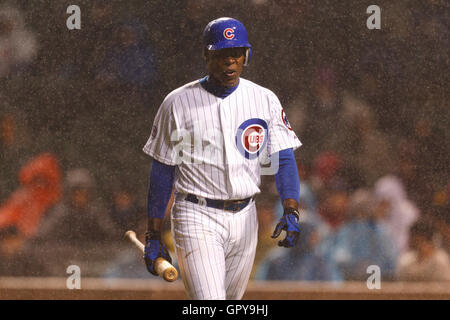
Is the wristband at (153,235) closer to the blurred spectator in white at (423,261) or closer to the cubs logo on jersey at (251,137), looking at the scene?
the cubs logo on jersey at (251,137)

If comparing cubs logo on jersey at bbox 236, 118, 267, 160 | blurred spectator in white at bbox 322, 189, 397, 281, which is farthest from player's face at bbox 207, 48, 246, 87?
blurred spectator in white at bbox 322, 189, 397, 281

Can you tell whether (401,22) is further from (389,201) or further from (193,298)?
(193,298)

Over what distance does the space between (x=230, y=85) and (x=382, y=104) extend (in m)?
1.83

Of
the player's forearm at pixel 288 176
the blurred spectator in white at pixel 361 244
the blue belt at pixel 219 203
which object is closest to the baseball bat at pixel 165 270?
the blue belt at pixel 219 203

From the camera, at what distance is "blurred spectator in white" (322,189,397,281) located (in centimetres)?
379

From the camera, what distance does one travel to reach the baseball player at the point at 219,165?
2.23 meters

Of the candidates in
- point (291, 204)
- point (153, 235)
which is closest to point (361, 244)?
point (291, 204)

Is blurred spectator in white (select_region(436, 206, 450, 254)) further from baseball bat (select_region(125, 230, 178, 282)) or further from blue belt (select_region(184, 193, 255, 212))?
baseball bat (select_region(125, 230, 178, 282))

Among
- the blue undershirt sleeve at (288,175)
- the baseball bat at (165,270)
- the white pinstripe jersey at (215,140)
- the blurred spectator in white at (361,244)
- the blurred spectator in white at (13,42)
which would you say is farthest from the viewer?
the blurred spectator in white at (13,42)

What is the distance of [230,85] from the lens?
7.63 ft

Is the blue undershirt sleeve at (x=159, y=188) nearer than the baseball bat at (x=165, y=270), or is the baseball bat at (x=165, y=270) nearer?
the baseball bat at (x=165, y=270)

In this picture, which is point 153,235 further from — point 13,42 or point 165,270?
point 13,42

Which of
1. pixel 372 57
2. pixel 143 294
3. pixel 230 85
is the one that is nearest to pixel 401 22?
pixel 372 57

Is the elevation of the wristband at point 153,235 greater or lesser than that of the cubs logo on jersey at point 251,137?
lesser
